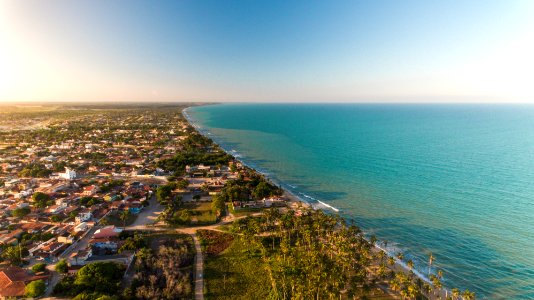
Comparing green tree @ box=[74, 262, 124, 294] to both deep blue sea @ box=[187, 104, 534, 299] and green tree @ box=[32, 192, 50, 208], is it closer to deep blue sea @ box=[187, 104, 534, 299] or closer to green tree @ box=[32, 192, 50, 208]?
green tree @ box=[32, 192, 50, 208]

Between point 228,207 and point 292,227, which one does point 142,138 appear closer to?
point 228,207

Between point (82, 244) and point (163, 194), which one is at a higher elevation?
point (163, 194)

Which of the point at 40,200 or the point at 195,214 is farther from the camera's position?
the point at 40,200

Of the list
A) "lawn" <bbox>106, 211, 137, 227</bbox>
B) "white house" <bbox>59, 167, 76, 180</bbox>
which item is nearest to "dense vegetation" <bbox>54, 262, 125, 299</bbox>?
"lawn" <bbox>106, 211, 137, 227</bbox>

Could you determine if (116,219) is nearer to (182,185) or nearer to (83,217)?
(83,217)

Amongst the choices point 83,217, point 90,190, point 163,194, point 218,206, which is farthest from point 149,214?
point 90,190

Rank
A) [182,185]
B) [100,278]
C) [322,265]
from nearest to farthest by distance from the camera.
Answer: [322,265], [100,278], [182,185]

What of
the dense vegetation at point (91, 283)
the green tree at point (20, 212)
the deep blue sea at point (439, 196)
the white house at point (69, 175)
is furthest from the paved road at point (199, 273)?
the white house at point (69, 175)
